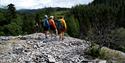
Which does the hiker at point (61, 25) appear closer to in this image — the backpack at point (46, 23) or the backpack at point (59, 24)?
the backpack at point (59, 24)

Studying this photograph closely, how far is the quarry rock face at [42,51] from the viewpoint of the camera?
18375 millimetres

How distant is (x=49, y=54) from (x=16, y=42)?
350cm

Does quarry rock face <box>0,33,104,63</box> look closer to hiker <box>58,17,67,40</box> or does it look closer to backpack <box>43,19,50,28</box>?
hiker <box>58,17,67,40</box>

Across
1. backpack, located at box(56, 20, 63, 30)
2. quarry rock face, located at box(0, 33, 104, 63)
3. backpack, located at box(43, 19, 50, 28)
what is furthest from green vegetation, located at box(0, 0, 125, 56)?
backpack, located at box(43, 19, 50, 28)

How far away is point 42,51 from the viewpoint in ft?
64.9

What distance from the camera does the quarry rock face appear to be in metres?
18.4

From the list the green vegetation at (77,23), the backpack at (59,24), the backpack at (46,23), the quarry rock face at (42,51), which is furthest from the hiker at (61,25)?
the green vegetation at (77,23)

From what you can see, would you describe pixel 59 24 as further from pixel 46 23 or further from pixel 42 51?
pixel 42 51

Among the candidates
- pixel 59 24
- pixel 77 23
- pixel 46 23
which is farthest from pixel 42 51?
pixel 77 23

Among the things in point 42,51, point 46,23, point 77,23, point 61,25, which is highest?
point 46,23

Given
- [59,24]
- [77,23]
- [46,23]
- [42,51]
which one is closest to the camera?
[42,51]

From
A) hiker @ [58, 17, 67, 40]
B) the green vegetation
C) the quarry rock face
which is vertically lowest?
A: the green vegetation

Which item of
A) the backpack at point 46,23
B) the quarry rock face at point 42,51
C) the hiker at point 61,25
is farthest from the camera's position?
the backpack at point 46,23

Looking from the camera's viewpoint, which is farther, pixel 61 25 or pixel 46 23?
pixel 46 23
